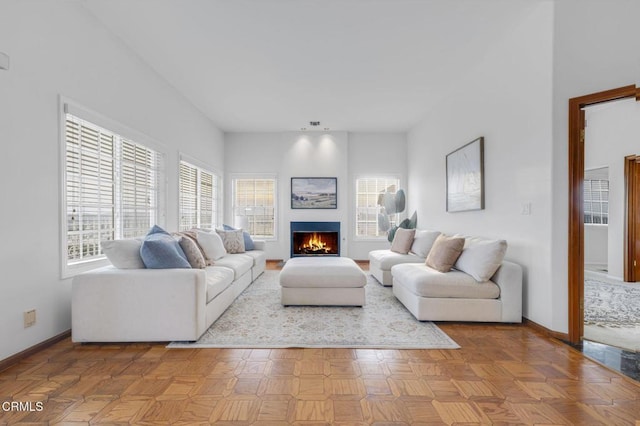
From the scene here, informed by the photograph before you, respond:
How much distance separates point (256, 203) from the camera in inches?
279

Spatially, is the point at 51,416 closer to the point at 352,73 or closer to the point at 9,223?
the point at 9,223

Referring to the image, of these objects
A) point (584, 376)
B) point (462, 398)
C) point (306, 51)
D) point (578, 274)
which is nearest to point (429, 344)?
point (462, 398)

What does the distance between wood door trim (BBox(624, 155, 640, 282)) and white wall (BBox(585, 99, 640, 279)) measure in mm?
53

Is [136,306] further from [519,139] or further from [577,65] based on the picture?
[577,65]

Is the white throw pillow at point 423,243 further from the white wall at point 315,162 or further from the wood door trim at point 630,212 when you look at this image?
the wood door trim at point 630,212

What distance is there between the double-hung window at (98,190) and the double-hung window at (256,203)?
10.00 feet

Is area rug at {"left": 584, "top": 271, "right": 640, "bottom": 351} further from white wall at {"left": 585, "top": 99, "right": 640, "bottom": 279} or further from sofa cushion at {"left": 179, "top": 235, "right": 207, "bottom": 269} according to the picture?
sofa cushion at {"left": 179, "top": 235, "right": 207, "bottom": 269}

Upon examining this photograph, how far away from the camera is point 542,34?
2736 millimetres

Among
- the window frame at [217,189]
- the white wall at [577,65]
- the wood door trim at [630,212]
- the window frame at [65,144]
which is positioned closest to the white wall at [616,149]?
the wood door trim at [630,212]

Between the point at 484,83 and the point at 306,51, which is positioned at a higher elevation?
the point at 306,51

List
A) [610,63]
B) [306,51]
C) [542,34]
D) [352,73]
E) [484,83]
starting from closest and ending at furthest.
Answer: [610,63], [542,34], [306,51], [484,83], [352,73]

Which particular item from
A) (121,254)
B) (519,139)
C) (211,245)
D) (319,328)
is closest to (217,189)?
(211,245)

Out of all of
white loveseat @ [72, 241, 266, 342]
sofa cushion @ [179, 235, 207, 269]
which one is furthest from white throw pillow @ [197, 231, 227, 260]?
white loveseat @ [72, 241, 266, 342]

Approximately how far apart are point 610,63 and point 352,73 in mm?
2567
